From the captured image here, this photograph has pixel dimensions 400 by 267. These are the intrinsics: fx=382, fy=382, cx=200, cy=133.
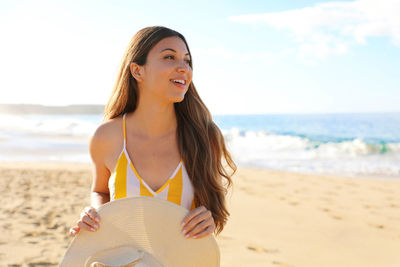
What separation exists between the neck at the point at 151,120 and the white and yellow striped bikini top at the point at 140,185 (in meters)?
0.21

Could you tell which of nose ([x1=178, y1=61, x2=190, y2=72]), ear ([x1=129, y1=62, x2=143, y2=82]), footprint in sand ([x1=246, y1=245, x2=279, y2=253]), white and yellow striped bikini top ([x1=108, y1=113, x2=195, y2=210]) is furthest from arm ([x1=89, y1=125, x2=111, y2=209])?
footprint in sand ([x1=246, y1=245, x2=279, y2=253])

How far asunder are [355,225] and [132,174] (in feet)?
13.6

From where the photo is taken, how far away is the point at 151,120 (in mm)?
2283

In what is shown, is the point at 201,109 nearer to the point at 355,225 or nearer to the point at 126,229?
the point at 126,229

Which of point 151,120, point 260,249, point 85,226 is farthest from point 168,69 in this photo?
point 260,249

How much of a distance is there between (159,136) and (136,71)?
41 cm

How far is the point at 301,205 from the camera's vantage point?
6305mm

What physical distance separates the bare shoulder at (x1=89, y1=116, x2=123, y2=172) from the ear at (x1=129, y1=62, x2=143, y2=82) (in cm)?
31

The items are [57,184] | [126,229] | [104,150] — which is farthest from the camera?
[57,184]

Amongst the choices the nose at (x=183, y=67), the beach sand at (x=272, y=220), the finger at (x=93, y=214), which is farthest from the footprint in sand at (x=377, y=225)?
the finger at (x=93, y=214)

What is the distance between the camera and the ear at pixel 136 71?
2199 mm

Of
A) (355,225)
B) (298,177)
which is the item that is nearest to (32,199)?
(355,225)

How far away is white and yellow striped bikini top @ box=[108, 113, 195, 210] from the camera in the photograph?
80.0 inches

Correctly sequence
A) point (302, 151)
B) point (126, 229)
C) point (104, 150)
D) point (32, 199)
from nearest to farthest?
point (126, 229)
point (104, 150)
point (32, 199)
point (302, 151)
